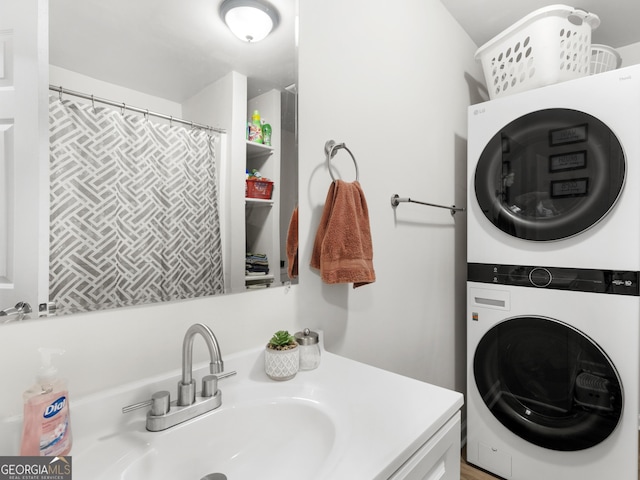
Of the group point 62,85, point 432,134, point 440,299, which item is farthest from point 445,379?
point 62,85

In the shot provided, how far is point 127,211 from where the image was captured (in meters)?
0.72

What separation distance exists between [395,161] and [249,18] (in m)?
0.78

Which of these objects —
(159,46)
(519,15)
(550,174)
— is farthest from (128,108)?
(519,15)

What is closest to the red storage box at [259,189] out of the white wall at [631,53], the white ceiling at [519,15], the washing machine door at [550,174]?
the washing machine door at [550,174]

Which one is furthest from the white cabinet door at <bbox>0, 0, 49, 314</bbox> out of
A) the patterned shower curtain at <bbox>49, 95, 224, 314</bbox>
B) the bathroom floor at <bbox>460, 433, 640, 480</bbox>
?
the bathroom floor at <bbox>460, 433, 640, 480</bbox>

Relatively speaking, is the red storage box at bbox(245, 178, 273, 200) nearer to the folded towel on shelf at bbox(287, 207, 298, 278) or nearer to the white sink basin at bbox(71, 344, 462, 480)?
the folded towel on shelf at bbox(287, 207, 298, 278)

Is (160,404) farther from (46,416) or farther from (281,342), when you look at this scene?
(281,342)

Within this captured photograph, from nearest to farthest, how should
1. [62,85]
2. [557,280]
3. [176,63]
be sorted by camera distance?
[62,85] < [176,63] < [557,280]

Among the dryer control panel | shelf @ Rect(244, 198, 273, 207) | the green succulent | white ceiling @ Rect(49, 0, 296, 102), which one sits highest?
white ceiling @ Rect(49, 0, 296, 102)

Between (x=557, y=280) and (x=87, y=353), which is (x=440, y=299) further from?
(x=87, y=353)

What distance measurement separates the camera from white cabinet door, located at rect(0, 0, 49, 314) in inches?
23.1

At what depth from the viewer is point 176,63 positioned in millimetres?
810

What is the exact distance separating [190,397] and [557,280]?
152cm

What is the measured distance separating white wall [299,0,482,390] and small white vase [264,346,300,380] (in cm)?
22
